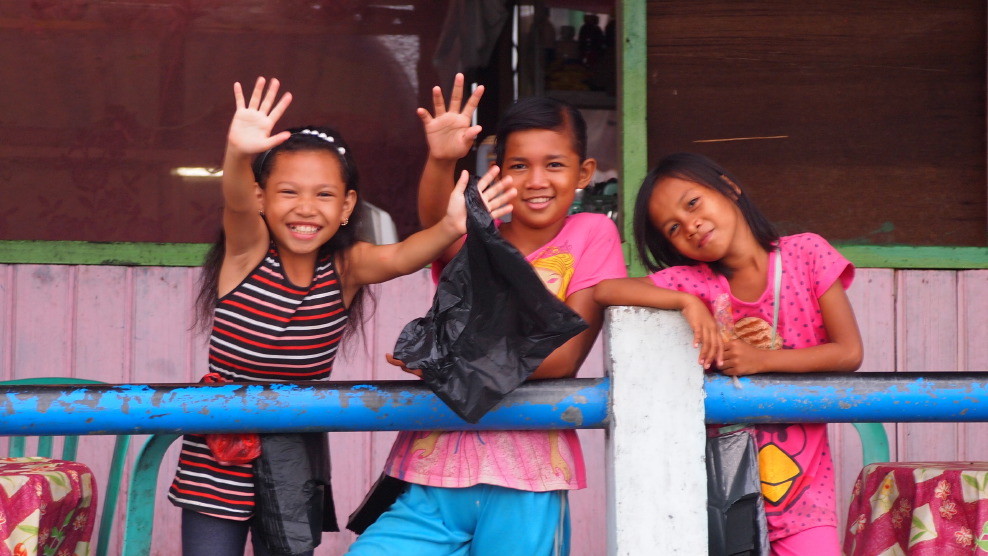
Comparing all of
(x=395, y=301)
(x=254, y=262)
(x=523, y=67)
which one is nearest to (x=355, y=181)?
(x=254, y=262)

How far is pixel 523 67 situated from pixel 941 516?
2.67 metres

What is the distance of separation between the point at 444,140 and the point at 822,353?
84 centimetres

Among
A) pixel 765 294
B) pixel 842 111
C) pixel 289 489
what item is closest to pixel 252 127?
pixel 289 489

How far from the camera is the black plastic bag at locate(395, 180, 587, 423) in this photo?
1.69m

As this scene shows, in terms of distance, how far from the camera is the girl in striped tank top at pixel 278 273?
2035 millimetres

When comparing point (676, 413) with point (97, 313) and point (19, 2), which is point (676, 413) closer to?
point (97, 313)

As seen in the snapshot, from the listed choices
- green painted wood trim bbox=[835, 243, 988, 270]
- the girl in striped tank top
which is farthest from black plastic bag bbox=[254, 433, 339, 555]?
green painted wood trim bbox=[835, 243, 988, 270]

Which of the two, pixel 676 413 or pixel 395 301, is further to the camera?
pixel 395 301

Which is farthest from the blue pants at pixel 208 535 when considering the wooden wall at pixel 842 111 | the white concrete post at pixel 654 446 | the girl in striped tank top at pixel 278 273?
the wooden wall at pixel 842 111

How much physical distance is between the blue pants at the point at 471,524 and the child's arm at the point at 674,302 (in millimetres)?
393

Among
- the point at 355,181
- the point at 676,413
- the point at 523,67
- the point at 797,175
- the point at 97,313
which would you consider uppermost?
the point at 523,67

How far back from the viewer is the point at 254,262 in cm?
214

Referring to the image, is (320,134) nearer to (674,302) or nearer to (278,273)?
(278,273)

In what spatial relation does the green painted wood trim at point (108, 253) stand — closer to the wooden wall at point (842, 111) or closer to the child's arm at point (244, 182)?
the child's arm at point (244, 182)
